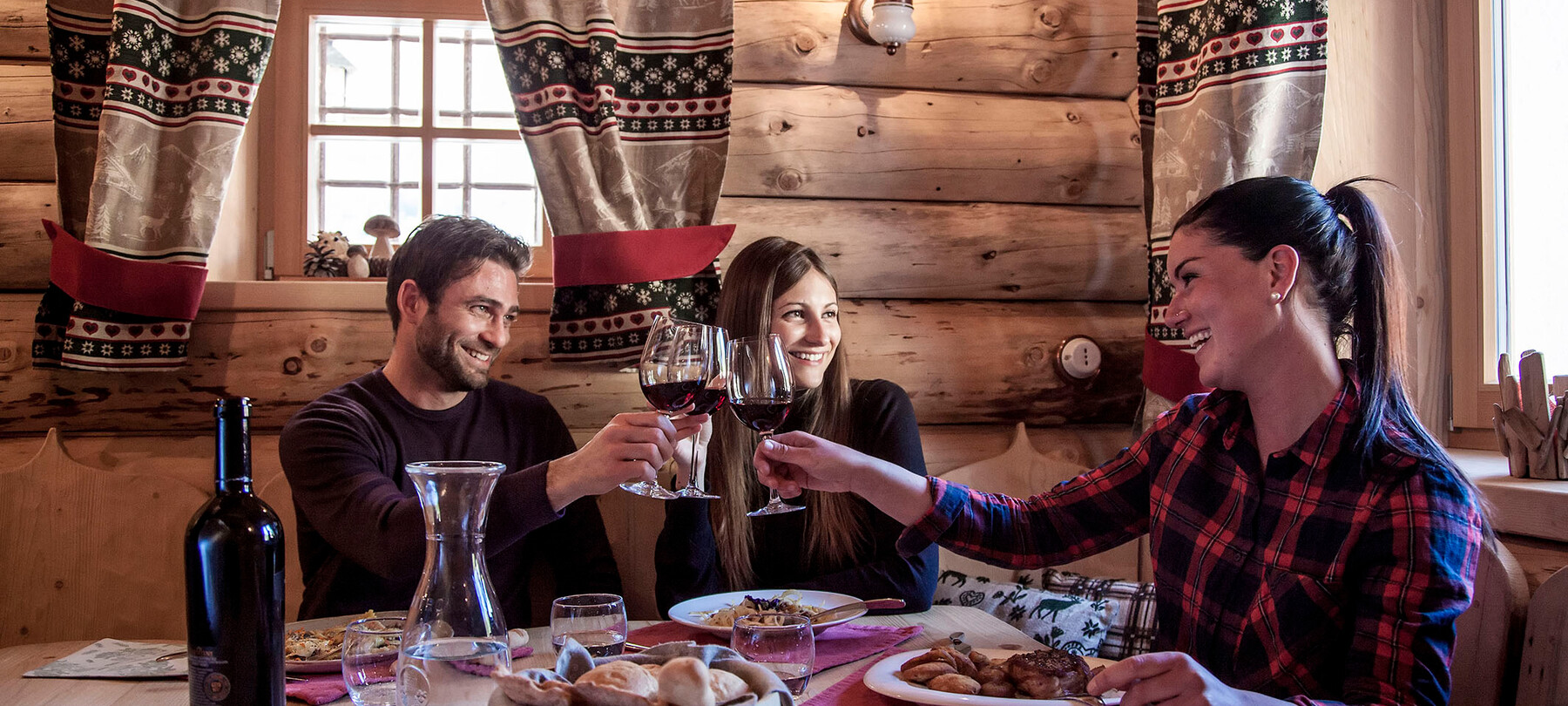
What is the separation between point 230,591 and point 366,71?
7.75 feet

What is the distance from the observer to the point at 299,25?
115 inches

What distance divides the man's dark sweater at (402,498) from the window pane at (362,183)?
0.83 metres

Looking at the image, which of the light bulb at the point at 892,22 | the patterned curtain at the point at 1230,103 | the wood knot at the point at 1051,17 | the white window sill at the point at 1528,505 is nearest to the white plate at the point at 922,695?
the white window sill at the point at 1528,505

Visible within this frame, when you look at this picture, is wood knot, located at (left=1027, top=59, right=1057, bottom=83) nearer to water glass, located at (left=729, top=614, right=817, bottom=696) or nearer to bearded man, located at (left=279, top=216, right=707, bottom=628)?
bearded man, located at (left=279, top=216, right=707, bottom=628)

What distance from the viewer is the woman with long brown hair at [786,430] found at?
2.18 meters

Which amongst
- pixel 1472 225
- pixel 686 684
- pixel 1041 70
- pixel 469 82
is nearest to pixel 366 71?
pixel 469 82

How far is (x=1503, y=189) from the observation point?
245 cm

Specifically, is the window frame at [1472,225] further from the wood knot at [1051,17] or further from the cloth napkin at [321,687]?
the cloth napkin at [321,687]

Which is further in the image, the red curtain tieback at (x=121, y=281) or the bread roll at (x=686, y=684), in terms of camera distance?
the red curtain tieback at (x=121, y=281)

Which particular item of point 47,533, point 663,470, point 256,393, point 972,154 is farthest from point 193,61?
point 972,154

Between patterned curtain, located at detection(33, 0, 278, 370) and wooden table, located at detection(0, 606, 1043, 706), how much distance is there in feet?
3.69

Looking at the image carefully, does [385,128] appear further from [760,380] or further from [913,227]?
[760,380]

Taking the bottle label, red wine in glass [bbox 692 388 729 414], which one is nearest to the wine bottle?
the bottle label

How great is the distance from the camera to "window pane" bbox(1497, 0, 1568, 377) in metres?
2.26
